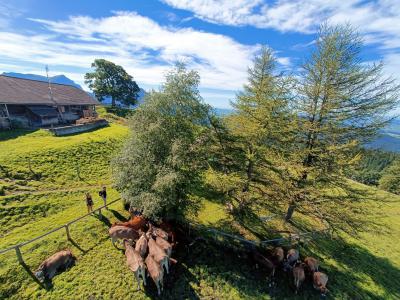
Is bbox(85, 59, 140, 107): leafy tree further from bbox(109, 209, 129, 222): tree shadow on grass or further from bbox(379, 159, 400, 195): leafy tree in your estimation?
bbox(379, 159, 400, 195): leafy tree

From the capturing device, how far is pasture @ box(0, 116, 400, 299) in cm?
1023

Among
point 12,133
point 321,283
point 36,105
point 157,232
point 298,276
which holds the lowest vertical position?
point 321,283

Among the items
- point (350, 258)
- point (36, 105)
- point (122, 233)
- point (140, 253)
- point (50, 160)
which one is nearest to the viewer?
point (140, 253)

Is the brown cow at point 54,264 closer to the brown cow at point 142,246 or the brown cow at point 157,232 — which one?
the brown cow at point 142,246

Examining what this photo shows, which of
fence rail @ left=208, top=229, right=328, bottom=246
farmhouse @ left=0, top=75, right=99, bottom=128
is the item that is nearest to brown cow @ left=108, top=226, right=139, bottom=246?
fence rail @ left=208, top=229, right=328, bottom=246

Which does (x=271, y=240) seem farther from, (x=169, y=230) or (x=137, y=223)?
(x=137, y=223)

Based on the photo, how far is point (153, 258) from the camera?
10.8 metres

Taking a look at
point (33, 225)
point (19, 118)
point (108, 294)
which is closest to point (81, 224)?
point (33, 225)

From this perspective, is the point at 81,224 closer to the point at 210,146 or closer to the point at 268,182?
the point at 210,146

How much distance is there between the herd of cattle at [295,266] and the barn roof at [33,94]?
115 feet

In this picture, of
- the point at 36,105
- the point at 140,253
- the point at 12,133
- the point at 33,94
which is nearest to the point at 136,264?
the point at 140,253

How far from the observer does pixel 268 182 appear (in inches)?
640

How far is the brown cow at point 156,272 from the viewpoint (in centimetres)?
1005

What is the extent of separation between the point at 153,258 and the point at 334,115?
13266 mm
